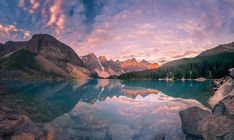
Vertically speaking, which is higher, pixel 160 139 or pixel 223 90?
pixel 223 90

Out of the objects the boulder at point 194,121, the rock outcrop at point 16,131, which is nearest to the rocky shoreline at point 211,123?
the boulder at point 194,121

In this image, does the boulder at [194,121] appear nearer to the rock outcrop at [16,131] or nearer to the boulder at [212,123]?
the boulder at [212,123]

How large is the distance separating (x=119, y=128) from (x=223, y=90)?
28.3 metres

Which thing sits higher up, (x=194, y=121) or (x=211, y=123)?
(x=211, y=123)

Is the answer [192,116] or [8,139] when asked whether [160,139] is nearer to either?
[192,116]

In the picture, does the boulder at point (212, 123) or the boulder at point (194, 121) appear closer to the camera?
the boulder at point (212, 123)

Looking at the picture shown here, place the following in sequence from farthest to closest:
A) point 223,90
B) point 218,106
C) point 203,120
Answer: point 223,90, point 218,106, point 203,120

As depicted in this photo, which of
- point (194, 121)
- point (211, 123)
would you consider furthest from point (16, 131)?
point (211, 123)

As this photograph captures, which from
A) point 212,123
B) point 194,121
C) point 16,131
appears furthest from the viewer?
point 194,121

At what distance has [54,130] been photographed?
2598 centimetres

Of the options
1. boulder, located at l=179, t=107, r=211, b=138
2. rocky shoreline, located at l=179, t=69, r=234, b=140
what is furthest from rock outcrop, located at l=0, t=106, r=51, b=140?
rocky shoreline, located at l=179, t=69, r=234, b=140

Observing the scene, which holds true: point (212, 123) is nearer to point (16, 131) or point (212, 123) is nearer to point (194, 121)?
point (194, 121)

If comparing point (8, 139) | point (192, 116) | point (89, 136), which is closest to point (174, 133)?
point (192, 116)

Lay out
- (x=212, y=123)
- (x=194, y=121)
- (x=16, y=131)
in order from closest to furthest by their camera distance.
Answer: (x=212, y=123), (x=16, y=131), (x=194, y=121)
